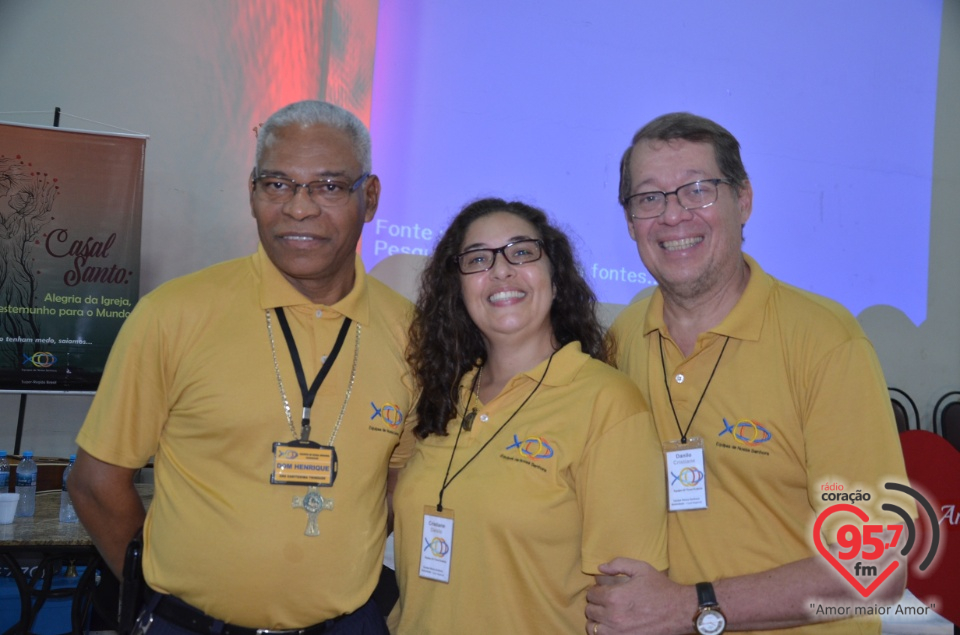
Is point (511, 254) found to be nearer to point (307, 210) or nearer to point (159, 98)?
point (307, 210)

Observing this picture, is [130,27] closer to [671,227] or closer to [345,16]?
[345,16]

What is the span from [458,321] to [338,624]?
2.91ft

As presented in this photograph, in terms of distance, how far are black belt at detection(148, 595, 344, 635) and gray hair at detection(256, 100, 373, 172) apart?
115cm

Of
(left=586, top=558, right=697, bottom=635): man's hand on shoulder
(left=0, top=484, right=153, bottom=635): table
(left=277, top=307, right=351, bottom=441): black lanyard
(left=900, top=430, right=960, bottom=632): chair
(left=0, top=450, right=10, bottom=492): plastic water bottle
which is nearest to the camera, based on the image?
(left=586, top=558, right=697, bottom=635): man's hand on shoulder

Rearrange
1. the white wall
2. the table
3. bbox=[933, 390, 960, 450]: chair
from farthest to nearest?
bbox=[933, 390, 960, 450]: chair < the white wall < the table

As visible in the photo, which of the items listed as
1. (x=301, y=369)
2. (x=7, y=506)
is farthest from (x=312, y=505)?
(x=7, y=506)

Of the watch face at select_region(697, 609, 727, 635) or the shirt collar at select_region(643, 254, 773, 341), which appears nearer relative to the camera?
the watch face at select_region(697, 609, 727, 635)

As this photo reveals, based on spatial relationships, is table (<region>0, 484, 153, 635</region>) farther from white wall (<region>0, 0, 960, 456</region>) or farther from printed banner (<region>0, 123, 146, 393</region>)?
white wall (<region>0, 0, 960, 456</region>)

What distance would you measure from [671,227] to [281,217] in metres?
1.05

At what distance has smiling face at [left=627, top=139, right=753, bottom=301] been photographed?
1.99 metres

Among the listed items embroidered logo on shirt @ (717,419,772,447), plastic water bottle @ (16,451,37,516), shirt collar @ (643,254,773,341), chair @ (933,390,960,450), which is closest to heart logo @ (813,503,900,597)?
embroidered logo on shirt @ (717,419,772,447)

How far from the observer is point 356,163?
2.05 metres

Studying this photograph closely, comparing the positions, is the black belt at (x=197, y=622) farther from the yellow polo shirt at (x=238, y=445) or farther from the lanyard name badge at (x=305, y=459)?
the lanyard name badge at (x=305, y=459)

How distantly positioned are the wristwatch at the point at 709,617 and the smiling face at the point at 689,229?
787 millimetres
